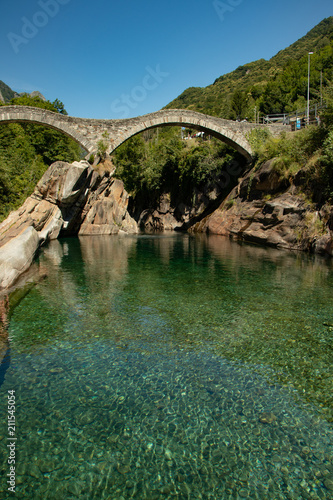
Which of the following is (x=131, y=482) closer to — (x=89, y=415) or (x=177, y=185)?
(x=89, y=415)

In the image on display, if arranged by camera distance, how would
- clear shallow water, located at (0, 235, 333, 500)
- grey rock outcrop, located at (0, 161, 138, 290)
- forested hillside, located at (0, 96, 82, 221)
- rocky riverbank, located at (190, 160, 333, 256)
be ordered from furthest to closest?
forested hillside, located at (0, 96, 82, 221)
rocky riverbank, located at (190, 160, 333, 256)
grey rock outcrop, located at (0, 161, 138, 290)
clear shallow water, located at (0, 235, 333, 500)

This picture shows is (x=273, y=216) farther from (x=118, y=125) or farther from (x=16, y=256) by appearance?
(x=118, y=125)

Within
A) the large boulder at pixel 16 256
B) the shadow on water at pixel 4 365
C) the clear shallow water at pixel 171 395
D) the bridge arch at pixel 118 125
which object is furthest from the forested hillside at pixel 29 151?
the shadow on water at pixel 4 365

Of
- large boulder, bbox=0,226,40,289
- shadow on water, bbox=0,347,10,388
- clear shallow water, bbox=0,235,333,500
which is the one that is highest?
large boulder, bbox=0,226,40,289

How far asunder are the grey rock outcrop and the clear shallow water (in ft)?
9.80

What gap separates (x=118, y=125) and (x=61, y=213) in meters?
10.8

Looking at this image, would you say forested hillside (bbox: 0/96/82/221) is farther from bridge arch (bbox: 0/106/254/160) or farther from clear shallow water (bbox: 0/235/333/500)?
clear shallow water (bbox: 0/235/333/500)

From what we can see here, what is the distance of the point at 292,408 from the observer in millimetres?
3877

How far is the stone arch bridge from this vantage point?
1040 inches

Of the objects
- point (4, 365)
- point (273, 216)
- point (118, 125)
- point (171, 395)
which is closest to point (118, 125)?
point (118, 125)

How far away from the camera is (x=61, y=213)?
22859 mm

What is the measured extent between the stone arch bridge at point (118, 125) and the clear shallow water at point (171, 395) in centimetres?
2268

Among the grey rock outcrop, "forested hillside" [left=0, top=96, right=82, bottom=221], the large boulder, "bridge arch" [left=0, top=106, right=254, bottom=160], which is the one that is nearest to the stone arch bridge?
"bridge arch" [left=0, top=106, right=254, bottom=160]

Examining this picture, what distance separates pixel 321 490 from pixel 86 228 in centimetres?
2652
